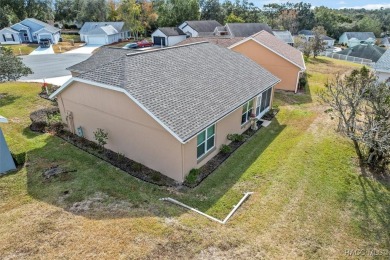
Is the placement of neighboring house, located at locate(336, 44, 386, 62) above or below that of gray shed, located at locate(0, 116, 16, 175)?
below

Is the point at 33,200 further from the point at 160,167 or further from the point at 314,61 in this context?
the point at 314,61

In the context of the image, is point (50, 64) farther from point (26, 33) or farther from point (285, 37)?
point (285, 37)

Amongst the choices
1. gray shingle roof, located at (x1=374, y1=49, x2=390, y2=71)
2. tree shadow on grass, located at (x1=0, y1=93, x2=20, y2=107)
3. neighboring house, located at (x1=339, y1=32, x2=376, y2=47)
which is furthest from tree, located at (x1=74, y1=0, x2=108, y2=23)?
neighboring house, located at (x1=339, y1=32, x2=376, y2=47)

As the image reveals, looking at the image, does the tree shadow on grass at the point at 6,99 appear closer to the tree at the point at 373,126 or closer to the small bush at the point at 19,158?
the small bush at the point at 19,158

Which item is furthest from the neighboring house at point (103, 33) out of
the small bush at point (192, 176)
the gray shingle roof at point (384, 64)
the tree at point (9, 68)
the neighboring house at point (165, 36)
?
the small bush at point (192, 176)

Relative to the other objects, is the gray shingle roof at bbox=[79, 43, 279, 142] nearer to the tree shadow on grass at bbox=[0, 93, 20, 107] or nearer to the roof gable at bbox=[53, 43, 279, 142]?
the roof gable at bbox=[53, 43, 279, 142]

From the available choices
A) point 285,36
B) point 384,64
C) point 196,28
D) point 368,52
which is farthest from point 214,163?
point 368,52
